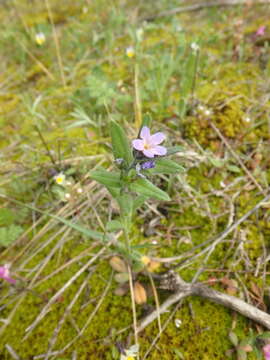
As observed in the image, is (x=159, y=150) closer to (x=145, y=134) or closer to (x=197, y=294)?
(x=145, y=134)

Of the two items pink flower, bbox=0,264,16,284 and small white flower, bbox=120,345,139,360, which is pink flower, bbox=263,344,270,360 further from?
pink flower, bbox=0,264,16,284

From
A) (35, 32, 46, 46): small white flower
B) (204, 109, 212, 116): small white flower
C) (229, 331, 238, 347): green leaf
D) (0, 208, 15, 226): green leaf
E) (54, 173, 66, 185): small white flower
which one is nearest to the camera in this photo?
(229, 331, 238, 347): green leaf

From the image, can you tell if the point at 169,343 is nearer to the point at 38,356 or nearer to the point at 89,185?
the point at 38,356

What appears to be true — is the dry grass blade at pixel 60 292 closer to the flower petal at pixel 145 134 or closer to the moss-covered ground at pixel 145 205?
the moss-covered ground at pixel 145 205

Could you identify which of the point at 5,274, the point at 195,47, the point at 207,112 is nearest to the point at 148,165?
the point at 5,274

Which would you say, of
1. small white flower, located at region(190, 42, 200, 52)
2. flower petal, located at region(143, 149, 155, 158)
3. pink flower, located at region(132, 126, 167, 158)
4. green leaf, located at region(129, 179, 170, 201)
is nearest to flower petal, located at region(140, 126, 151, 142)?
pink flower, located at region(132, 126, 167, 158)

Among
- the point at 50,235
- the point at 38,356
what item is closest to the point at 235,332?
the point at 38,356
